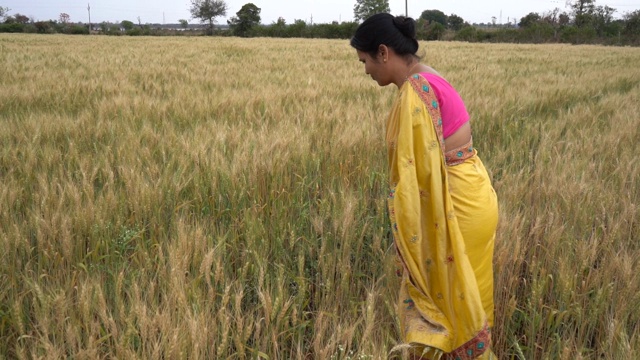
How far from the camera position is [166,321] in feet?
3.66

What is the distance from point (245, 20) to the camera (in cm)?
5028

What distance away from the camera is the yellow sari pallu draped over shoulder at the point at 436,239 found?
1.34 meters

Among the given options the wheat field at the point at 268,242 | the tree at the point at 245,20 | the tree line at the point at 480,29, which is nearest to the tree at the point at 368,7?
the tree line at the point at 480,29

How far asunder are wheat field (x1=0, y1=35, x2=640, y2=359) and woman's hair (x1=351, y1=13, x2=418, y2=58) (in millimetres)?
228

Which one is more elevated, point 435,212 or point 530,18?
point 530,18

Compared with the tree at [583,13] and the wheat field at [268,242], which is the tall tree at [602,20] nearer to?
the tree at [583,13]

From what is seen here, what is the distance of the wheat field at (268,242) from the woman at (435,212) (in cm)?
12

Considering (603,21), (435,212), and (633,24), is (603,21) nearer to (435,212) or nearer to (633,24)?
(633,24)

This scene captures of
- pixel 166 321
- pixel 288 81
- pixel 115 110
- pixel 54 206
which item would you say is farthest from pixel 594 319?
pixel 288 81

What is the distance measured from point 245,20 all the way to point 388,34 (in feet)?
171

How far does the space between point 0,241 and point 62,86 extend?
13.2 feet

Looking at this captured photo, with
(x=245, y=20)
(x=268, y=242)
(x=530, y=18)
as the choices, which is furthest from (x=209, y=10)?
(x=268, y=242)

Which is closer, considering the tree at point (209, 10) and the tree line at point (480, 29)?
the tree line at point (480, 29)

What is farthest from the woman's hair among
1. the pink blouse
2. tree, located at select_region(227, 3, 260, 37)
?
tree, located at select_region(227, 3, 260, 37)
